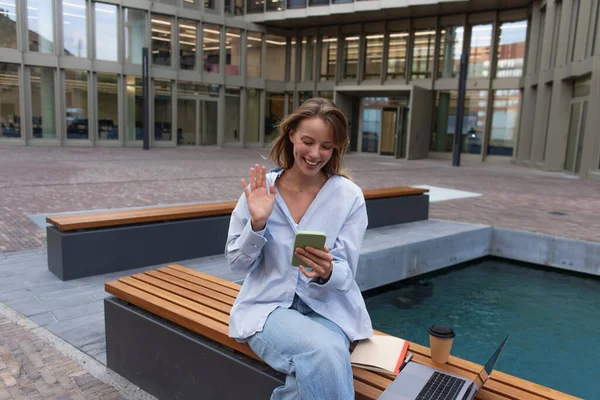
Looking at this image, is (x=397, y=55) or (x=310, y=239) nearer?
(x=310, y=239)

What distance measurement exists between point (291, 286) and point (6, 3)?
83.2ft

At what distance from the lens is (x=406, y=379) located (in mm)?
2250

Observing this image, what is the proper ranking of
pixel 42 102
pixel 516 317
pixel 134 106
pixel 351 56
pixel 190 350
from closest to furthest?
1. pixel 190 350
2. pixel 516 317
3. pixel 42 102
4. pixel 134 106
5. pixel 351 56

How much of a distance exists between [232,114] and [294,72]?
15.0ft

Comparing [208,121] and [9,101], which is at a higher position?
[9,101]

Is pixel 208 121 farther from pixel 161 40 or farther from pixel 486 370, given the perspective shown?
pixel 486 370

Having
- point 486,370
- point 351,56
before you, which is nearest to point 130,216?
point 486,370

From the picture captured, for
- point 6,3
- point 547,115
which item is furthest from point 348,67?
point 6,3

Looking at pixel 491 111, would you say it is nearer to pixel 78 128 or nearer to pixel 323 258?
pixel 78 128

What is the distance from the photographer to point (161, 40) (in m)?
26.4

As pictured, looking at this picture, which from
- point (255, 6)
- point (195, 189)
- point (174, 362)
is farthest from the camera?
point (255, 6)

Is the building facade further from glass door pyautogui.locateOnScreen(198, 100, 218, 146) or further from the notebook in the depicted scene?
the notebook

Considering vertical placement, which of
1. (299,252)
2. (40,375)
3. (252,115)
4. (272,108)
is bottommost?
(40,375)

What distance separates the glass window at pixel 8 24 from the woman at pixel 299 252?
2452 centimetres
